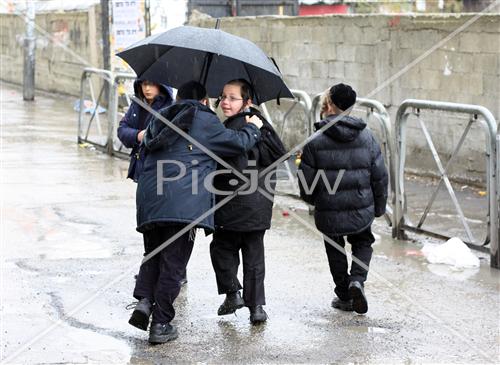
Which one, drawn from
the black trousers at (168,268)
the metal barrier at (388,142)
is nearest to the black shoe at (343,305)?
the black trousers at (168,268)

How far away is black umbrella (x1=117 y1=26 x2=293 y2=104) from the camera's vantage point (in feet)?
18.4

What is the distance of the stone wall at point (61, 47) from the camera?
18719 millimetres

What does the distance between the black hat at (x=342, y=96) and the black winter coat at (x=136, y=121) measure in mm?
1135

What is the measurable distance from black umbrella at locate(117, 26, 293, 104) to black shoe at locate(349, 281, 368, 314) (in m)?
1.26

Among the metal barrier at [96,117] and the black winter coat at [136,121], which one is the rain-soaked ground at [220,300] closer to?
the black winter coat at [136,121]

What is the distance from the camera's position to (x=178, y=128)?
5.32 metres

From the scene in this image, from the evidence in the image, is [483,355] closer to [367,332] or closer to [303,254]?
[367,332]

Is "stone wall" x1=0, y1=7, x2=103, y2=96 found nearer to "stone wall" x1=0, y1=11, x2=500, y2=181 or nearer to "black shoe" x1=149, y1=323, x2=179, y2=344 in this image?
"stone wall" x1=0, y1=11, x2=500, y2=181

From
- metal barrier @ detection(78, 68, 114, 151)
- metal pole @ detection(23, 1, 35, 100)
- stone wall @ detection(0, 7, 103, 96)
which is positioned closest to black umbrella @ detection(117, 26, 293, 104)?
metal barrier @ detection(78, 68, 114, 151)

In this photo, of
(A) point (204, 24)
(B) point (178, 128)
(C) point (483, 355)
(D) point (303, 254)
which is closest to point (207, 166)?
(B) point (178, 128)

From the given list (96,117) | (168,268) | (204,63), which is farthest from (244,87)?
(96,117)

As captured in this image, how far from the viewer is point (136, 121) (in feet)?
21.7

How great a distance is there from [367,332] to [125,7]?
11.0 metres

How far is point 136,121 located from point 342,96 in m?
1.49
